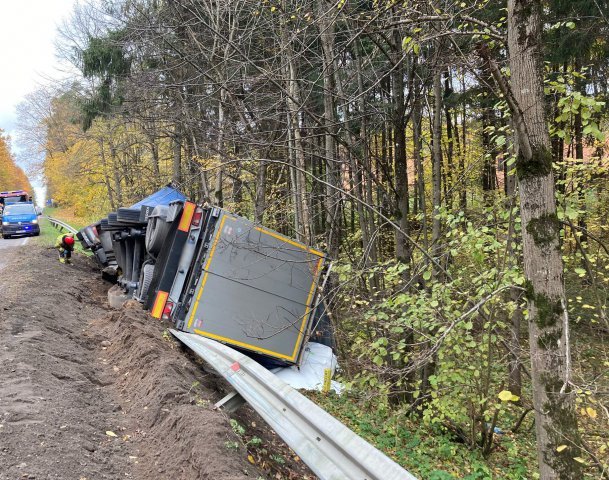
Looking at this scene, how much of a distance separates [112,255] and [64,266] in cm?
151

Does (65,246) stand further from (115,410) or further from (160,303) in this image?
(115,410)

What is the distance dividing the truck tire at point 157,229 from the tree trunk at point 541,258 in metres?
5.63

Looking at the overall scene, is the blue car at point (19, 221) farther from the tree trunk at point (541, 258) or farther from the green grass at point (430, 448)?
the tree trunk at point (541, 258)

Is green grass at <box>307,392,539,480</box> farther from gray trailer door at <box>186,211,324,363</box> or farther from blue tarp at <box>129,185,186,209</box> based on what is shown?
blue tarp at <box>129,185,186,209</box>

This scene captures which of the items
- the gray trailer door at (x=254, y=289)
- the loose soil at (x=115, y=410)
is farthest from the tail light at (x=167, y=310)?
the gray trailer door at (x=254, y=289)

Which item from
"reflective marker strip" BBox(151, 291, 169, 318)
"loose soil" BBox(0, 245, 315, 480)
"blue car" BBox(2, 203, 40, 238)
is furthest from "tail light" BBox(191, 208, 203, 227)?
"blue car" BBox(2, 203, 40, 238)

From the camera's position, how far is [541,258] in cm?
298

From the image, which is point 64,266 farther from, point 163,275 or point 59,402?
point 59,402

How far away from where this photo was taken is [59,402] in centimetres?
418

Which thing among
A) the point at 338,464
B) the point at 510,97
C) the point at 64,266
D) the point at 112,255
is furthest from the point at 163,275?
the point at 64,266

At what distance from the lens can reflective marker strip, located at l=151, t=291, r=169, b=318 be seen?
22.6 ft

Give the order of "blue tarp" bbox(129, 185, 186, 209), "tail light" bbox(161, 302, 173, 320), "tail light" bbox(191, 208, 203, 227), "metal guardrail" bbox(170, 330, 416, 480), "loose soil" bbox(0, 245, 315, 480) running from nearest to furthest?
"metal guardrail" bbox(170, 330, 416, 480), "loose soil" bbox(0, 245, 315, 480), "tail light" bbox(161, 302, 173, 320), "tail light" bbox(191, 208, 203, 227), "blue tarp" bbox(129, 185, 186, 209)

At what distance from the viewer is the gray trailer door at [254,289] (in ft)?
22.0

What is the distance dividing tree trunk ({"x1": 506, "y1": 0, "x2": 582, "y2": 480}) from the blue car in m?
26.7
